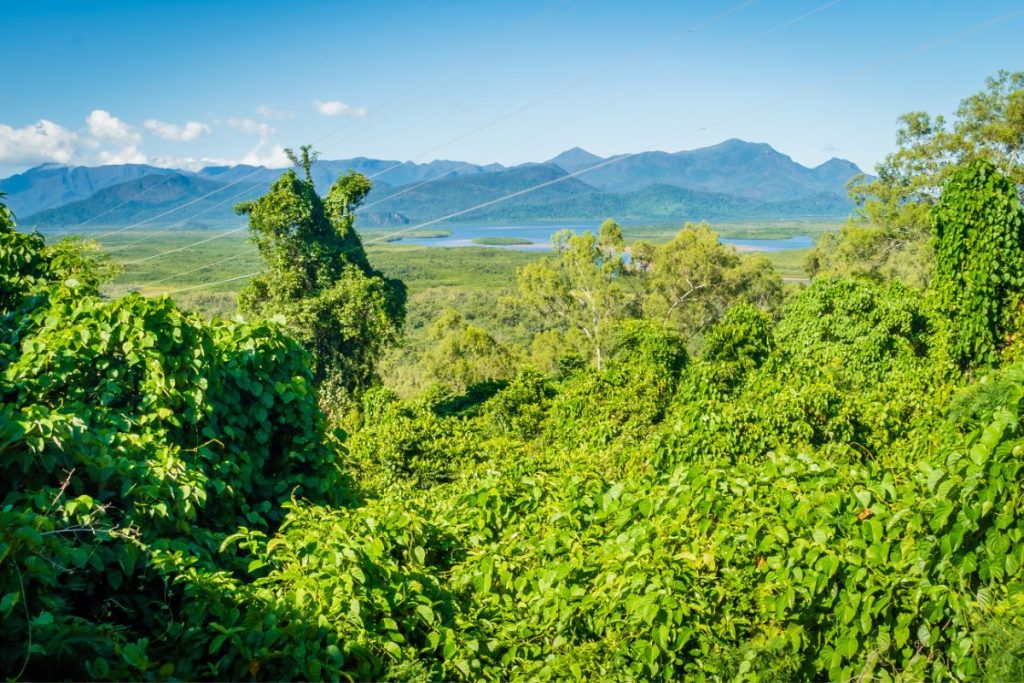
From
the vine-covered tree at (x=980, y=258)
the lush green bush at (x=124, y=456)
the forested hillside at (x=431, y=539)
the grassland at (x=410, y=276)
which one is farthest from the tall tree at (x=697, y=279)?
the lush green bush at (x=124, y=456)

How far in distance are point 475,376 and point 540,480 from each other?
24.3m

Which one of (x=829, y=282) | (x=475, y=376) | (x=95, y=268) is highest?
(x=95, y=268)

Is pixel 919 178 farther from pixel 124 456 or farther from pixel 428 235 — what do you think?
pixel 428 235

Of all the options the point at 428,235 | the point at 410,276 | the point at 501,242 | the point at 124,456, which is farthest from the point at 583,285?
the point at 428,235

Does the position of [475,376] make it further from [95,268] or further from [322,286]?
[95,268]

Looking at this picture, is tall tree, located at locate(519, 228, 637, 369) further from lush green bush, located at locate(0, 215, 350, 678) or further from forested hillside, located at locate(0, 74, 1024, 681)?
lush green bush, located at locate(0, 215, 350, 678)

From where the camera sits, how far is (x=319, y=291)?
19281 mm

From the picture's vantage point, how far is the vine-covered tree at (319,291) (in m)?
18.3

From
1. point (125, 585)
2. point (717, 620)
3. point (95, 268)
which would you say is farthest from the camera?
point (95, 268)

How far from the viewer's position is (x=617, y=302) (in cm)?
3056

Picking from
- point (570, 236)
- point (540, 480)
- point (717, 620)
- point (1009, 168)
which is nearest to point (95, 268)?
point (540, 480)

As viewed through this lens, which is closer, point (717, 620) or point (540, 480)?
point (717, 620)

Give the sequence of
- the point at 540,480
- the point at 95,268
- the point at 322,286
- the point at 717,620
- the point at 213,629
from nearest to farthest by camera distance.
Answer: the point at 213,629 → the point at 717,620 → the point at 540,480 → the point at 95,268 → the point at 322,286

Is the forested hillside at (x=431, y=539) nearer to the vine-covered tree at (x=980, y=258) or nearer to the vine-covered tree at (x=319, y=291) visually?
the vine-covered tree at (x=980, y=258)
